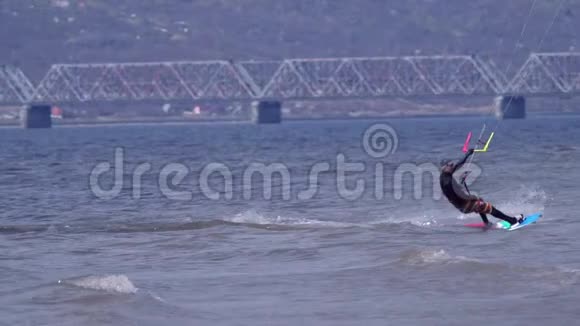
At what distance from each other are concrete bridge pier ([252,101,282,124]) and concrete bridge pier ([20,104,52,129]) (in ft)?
95.6

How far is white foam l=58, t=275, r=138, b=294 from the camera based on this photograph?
20.6m

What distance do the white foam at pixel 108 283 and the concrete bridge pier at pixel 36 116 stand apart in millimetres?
159772

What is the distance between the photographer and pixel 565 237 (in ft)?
84.5

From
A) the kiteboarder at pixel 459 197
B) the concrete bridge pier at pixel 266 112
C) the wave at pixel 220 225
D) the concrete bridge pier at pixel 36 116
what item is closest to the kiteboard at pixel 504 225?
the kiteboarder at pixel 459 197

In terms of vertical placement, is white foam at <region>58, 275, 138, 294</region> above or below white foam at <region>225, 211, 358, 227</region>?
above

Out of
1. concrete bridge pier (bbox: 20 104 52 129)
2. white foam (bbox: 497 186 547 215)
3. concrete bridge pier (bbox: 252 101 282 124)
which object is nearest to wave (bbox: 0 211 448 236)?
white foam (bbox: 497 186 547 215)

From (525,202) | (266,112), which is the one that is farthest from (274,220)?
(266,112)

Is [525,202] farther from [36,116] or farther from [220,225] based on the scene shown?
[36,116]

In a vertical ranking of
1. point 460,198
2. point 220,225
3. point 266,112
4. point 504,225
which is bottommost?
point 266,112

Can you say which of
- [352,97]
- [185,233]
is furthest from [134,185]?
[352,97]

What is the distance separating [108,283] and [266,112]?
15947 centimetres

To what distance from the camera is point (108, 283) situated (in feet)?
68.6

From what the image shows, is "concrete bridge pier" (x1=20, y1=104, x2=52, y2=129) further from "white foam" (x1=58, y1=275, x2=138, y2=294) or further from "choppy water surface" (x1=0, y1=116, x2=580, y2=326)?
"white foam" (x1=58, y1=275, x2=138, y2=294)

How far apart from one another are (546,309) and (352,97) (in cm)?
14917
